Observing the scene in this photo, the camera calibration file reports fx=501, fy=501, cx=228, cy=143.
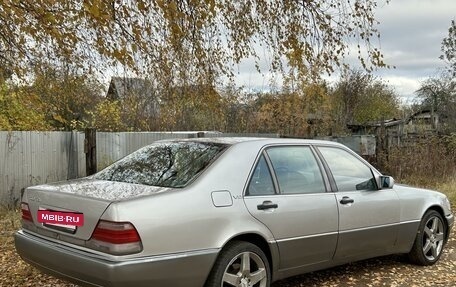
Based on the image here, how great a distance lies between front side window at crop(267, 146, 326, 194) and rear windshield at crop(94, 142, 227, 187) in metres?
0.56

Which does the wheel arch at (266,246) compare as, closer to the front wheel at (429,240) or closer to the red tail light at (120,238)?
the red tail light at (120,238)

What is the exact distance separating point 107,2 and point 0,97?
7.05 m

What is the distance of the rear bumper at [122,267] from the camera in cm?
345

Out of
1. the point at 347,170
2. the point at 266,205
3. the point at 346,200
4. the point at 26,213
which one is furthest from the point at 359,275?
the point at 26,213

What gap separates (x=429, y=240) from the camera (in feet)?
19.7

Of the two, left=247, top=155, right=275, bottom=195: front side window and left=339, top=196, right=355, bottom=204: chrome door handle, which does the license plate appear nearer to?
left=247, top=155, right=275, bottom=195: front side window

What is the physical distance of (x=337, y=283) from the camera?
521 centimetres

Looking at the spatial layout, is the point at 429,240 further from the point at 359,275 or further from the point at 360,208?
the point at 360,208

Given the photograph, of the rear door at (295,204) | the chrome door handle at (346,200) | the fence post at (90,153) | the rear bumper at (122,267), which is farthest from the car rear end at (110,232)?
the fence post at (90,153)

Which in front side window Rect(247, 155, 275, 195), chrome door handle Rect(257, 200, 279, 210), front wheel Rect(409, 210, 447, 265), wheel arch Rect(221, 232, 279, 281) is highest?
front side window Rect(247, 155, 275, 195)

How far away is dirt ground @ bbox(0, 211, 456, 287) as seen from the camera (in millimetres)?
5191

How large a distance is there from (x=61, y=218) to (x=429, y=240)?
432cm

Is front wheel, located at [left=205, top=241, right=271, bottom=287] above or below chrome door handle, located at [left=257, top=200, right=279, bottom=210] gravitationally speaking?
below

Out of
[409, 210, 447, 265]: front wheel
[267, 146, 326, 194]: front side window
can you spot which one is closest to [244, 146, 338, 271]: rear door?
[267, 146, 326, 194]: front side window
